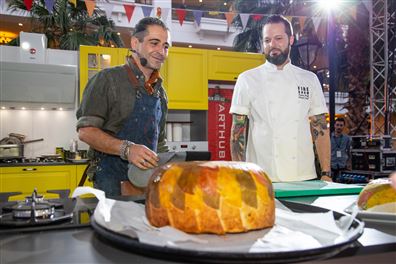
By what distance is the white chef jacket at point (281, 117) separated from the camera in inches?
75.0

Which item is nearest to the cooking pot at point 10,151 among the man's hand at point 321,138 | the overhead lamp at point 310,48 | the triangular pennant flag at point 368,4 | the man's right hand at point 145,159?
the man's hand at point 321,138

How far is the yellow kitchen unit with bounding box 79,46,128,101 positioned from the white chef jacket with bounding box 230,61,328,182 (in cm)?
269

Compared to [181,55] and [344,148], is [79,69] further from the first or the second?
[344,148]

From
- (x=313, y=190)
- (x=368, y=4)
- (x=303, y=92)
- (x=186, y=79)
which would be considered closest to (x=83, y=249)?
(x=313, y=190)

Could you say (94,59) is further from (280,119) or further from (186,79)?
(280,119)

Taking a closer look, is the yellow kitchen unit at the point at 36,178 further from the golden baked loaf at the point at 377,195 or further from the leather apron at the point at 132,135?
the golden baked loaf at the point at 377,195

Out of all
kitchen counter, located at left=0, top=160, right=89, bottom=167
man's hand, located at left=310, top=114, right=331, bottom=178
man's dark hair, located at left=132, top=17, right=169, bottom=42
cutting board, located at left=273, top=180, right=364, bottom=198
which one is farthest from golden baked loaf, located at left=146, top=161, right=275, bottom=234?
kitchen counter, located at left=0, top=160, right=89, bottom=167

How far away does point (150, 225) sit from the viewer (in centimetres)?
61

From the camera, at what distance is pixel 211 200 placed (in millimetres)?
569

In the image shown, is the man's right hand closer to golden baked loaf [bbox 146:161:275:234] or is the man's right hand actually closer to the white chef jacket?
golden baked loaf [bbox 146:161:275:234]

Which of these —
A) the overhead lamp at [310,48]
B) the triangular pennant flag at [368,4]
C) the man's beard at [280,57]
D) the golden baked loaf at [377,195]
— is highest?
the triangular pennant flag at [368,4]

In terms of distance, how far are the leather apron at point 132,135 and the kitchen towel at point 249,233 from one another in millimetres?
737

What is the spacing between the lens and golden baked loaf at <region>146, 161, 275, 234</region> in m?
0.56

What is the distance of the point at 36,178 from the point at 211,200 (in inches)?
144
